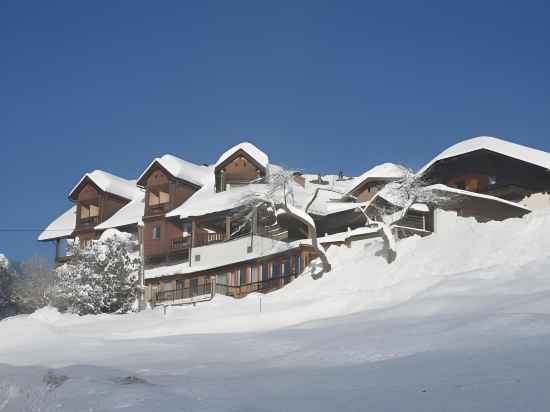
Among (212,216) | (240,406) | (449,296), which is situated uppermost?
(212,216)

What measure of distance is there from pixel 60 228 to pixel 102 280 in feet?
67.2

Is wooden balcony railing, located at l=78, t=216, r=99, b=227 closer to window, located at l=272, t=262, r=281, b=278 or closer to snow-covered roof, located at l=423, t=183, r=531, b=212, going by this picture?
window, located at l=272, t=262, r=281, b=278

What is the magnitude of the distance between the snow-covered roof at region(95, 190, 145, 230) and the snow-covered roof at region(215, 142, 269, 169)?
7.63 metres

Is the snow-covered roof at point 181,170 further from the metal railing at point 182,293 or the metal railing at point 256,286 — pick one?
the metal railing at point 256,286

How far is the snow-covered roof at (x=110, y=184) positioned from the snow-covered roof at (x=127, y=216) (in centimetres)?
117

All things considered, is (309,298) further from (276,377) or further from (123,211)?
(123,211)

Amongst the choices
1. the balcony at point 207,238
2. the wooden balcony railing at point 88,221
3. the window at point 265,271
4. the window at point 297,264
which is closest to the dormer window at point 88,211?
the wooden balcony railing at point 88,221

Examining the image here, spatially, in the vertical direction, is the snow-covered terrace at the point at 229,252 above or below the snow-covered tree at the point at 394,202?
below

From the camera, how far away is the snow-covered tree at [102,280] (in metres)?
41.4

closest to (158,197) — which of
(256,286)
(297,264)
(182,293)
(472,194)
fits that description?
(182,293)

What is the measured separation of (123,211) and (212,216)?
12.1 meters

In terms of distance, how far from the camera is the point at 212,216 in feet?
155

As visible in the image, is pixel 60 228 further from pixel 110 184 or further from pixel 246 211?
pixel 246 211

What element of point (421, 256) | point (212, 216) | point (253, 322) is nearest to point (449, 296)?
point (253, 322)
